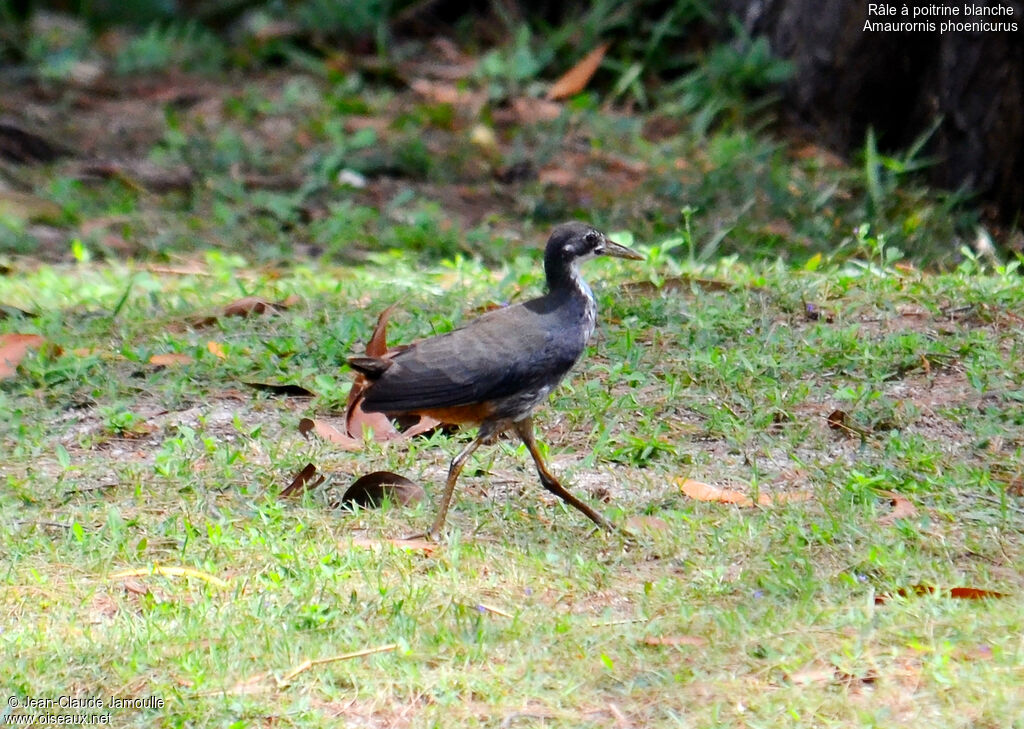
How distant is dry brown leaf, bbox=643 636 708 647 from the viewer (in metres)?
3.61

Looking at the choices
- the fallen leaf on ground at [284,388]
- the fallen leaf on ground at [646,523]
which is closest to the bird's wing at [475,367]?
the fallen leaf on ground at [646,523]

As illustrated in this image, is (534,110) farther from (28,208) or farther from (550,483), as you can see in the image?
(550,483)

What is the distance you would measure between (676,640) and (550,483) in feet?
3.13

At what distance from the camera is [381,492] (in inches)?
180

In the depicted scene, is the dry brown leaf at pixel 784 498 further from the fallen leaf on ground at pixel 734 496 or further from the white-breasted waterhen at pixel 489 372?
the white-breasted waterhen at pixel 489 372

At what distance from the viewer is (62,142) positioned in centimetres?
887

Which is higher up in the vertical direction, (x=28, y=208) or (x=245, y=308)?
(x=245, y=308)

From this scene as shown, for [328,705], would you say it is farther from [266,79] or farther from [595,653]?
[266,79]

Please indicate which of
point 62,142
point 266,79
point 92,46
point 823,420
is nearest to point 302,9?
point 266,79

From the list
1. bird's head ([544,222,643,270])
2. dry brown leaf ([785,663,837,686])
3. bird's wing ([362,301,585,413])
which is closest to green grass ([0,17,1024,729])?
dry brown leaf ([785,663,837,686])

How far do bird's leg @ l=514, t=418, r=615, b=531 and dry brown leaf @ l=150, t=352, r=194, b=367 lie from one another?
1.71 metres

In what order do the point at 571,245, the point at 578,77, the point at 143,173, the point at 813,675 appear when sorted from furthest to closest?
the point at 578,77
the point at 143,173
the point at 571,245
the point at 813,675

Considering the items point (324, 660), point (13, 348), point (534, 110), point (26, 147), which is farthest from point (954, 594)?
point (26, 147)

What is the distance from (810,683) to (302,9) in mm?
8270
